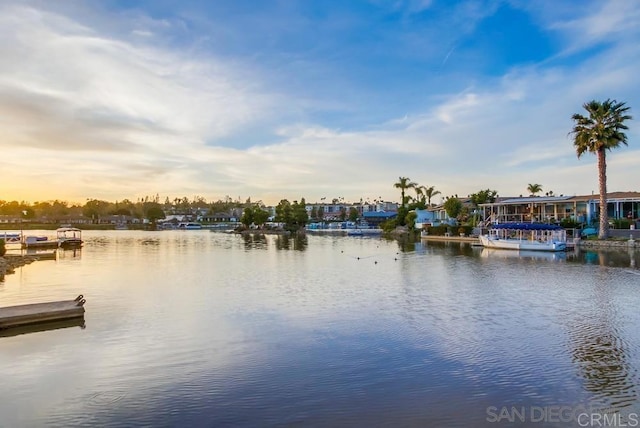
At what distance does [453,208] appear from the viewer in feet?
293

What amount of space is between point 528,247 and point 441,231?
1076 inches

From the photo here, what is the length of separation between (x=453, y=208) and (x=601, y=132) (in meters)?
38.8

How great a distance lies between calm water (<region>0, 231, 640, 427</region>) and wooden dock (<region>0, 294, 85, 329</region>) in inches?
38.9

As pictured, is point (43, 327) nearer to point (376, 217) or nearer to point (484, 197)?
point (484, 197)

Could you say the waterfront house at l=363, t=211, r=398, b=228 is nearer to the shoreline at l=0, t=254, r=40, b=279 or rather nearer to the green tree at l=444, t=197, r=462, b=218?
the green tree at l=444, t=197, r=462, b=218

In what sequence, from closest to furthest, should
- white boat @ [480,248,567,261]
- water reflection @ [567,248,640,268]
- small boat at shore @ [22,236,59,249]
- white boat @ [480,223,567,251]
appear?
water reflection @ [567,248,640,268] → white boat @ [480,248,567,261] → white boat @ [480,223,567,251] → small boat at shore @ [22,236,59,249]

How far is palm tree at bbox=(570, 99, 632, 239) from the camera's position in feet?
169

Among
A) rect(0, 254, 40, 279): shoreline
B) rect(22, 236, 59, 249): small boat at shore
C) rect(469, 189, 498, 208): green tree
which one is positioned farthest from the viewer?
rect(469, 189, 498, 208): green tree


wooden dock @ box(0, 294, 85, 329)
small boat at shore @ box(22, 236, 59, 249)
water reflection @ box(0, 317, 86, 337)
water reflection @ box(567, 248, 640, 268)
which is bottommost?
water reflection @ box(0, 317, 86, 337)

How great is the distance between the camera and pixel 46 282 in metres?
30.9

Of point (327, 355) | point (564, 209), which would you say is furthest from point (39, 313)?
point (564, 209)

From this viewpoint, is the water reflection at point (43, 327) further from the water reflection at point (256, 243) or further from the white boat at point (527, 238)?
the white boat at point (527, 238)

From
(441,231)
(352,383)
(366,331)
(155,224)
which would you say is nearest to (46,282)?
(366,331)

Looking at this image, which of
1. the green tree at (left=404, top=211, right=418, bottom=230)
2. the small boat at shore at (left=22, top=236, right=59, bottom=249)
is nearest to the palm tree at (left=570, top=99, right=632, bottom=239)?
the green tree at (left=404, top=211, right=418, bottom=230)
